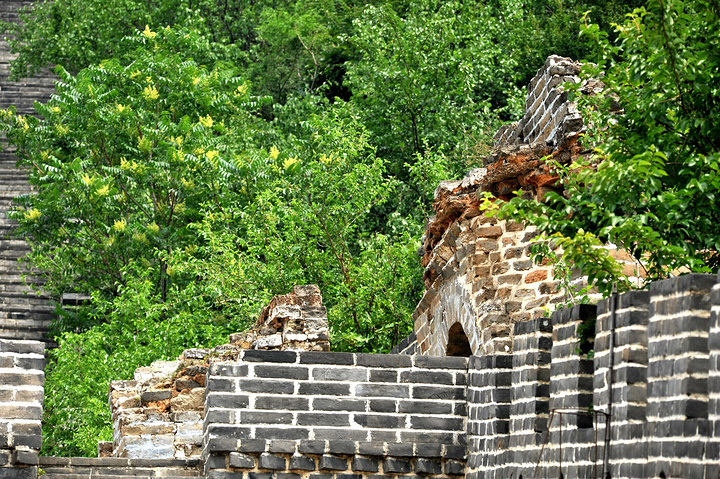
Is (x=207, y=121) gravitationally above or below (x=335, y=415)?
above

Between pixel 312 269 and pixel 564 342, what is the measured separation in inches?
481

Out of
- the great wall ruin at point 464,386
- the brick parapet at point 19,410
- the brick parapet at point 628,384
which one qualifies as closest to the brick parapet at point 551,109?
the great wall ruin at point 464,386

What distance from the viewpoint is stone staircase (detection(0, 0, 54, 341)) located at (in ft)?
79.8

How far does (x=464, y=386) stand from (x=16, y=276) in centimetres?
1775

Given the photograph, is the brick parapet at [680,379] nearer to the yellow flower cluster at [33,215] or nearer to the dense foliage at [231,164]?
the dense foliage at [231,164]

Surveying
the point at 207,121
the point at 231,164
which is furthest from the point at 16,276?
the point at 231,164

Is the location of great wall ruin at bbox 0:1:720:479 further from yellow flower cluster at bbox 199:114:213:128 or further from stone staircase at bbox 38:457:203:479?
yellow flower cluster at bbox 199:114:213:128

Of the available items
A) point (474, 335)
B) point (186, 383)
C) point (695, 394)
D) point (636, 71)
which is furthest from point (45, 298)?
point (695, 394)

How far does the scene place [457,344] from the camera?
12031mm

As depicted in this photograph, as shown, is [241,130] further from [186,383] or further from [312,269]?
[186,383]

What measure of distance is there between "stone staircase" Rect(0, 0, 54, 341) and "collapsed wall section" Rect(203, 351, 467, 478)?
14.9 meters

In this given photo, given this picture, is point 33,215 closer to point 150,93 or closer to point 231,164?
point 150,93

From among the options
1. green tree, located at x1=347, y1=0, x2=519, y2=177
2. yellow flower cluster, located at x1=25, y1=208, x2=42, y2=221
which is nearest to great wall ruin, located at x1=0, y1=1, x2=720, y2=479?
yellow flower cluster, located at x1=25, y1=208, x2=42, y2=221

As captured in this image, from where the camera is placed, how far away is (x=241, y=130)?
25.5 meters
